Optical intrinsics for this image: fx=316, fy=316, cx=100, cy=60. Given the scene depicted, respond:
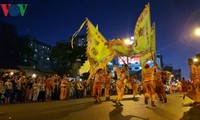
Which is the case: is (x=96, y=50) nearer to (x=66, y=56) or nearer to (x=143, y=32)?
(x=143, y=32)

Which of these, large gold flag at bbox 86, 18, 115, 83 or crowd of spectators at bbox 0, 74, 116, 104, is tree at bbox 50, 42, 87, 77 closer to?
crowd of spectators at bbox 0, 74, 116, 104

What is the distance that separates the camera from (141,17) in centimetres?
2283

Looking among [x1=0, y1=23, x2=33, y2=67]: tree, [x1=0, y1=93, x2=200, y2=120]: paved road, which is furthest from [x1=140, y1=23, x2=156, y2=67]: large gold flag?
[x1=0, y1=23, x2=33, y2=67]: tree

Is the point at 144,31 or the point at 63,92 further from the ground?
the point at 144,31

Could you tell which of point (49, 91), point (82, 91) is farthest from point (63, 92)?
point (82, 91)

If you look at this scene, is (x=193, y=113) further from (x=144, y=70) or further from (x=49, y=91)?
(x=49, y=91)

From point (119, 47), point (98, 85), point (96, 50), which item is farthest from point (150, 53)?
point (98, 85)

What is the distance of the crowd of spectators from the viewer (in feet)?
67.6

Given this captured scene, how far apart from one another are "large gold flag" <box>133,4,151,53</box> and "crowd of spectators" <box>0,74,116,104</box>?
6.64 metres

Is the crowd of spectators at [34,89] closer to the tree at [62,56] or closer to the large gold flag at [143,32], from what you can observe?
the large gold flag at [143,32]

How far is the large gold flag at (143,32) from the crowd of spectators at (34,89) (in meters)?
6.64

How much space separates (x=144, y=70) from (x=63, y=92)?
10793mm

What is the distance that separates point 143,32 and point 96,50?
3532 millimetres

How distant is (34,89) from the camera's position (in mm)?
22516
